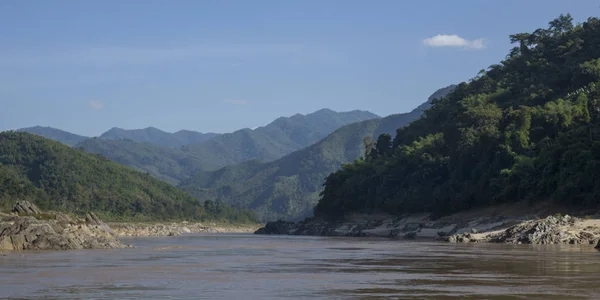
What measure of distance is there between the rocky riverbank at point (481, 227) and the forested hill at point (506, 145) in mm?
1827

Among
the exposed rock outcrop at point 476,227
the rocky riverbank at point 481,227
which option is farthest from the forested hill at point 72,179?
the rocky riverbank at point 481,227

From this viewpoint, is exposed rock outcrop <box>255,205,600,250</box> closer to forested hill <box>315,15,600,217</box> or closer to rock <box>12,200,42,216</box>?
forested hill <box>315,15,600,217</box>

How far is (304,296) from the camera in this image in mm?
22469

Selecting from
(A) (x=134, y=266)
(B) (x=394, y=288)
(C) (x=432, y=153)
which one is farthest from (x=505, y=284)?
Result: (C) (x=432, y=153)

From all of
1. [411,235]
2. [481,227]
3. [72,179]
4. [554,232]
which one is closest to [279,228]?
[411,235]

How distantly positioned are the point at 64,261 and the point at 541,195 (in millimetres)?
48280

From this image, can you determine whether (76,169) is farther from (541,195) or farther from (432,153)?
(541,195)

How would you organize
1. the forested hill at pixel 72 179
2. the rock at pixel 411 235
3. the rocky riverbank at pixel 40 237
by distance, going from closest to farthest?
the rocky riverbank at pixel 40 237 < the rock at pixel 411 235 < the forested hill at pixel 72 179

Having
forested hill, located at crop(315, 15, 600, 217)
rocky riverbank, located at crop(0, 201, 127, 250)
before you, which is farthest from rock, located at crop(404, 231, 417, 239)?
rocky riverbank, located at crop(0, 201, 127, 250)

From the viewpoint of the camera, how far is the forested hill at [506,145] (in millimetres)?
72562

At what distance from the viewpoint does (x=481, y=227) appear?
7294 centimetres

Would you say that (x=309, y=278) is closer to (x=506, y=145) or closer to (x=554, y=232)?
(x=554, y=232)

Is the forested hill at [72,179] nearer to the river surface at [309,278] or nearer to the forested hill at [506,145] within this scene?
the forested hill at [506,145]

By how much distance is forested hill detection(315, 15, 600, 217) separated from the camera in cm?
7256
